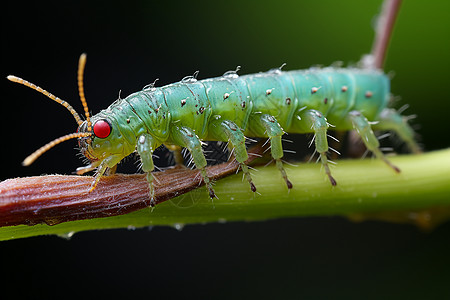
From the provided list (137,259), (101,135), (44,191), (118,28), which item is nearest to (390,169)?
(101,135)

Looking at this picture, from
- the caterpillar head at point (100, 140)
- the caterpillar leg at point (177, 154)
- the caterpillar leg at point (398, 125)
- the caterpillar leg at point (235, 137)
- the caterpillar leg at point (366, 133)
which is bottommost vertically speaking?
the caterpillar leg at point (398, 125)

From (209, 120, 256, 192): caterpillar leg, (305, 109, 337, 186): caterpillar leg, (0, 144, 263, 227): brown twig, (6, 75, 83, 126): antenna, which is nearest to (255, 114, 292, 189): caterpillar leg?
(209, 120, 256, 192): caterpillar leg

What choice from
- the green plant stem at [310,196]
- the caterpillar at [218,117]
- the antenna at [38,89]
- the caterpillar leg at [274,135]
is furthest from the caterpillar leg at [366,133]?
the antenna at [38,89]

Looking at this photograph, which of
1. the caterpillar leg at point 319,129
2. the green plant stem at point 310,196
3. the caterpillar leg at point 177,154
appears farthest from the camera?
the caterpillar leg at point 177,154

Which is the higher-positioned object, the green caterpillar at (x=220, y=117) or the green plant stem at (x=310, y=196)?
the green caterpillar at (x=220, y=117)

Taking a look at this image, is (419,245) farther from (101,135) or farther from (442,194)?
(101,135)

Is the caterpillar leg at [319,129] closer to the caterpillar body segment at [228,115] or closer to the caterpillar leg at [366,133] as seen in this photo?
the caterpillar body segment at [228,115]

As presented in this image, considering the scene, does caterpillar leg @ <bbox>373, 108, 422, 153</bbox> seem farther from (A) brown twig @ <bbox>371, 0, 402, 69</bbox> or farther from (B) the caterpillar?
(A) brown twig @ <bbox>371, 0, 402, 69</bbox>

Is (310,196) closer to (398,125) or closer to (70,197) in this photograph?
(70,197)

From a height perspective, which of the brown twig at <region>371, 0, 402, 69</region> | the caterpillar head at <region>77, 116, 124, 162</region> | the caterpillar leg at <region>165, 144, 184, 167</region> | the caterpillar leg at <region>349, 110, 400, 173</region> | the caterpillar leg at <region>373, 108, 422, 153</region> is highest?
the brown twig at <region>371, 0, 402, 69</region>
